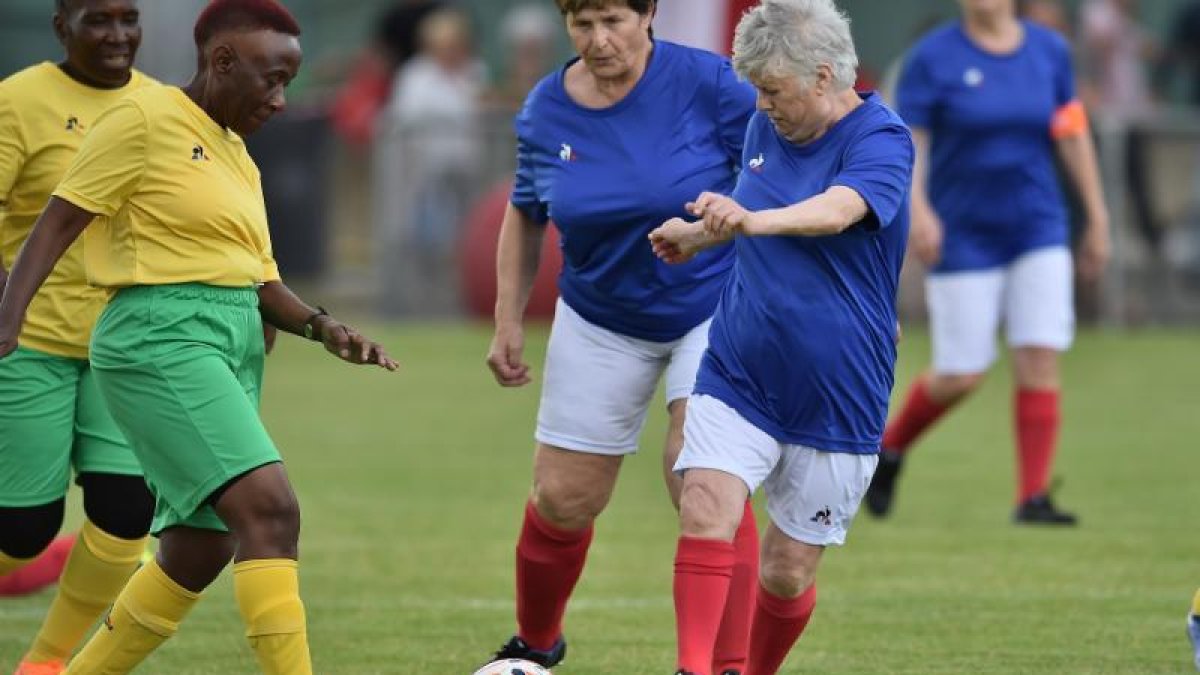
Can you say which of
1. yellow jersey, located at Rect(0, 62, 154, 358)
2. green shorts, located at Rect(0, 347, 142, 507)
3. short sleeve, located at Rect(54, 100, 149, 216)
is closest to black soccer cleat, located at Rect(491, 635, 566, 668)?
green shorts, located at Rect(0, 347, 142, 507)

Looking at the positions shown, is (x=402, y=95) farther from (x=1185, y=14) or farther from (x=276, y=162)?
(x=1185, y=14)

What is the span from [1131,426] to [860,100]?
910 centimetres

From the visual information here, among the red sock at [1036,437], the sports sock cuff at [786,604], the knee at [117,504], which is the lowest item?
the red sock at [1036,437]

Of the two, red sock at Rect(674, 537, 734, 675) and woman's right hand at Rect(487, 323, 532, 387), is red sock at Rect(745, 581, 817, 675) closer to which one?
red sock at Rect(674, 537, 734, 675)

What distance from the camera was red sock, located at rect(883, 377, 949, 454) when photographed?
11.6m

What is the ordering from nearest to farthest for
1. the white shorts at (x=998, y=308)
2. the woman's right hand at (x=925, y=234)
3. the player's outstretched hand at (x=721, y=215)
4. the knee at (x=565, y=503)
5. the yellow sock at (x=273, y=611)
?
the player's outstretched hand at (x=721, y=215)
the yellow sock at (x=273, y=611)
the knee at (x=565, y=503)
the woman's right hand at (x=925, y=234)
the white shorts at (x=998, y=308)

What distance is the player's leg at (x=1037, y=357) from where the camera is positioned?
1112cm

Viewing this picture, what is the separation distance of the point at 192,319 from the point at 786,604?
1846 millimetres

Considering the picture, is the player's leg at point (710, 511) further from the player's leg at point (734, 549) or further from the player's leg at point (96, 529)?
the player's leg at point (96, 529)

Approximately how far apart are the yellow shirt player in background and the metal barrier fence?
515 inches

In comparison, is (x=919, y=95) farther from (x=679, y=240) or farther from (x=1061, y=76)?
(x=679, y=240)

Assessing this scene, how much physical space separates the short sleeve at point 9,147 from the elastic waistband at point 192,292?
1077mm

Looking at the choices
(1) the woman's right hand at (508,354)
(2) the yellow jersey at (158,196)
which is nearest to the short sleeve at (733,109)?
(1) the woman's right hand at (508,354)

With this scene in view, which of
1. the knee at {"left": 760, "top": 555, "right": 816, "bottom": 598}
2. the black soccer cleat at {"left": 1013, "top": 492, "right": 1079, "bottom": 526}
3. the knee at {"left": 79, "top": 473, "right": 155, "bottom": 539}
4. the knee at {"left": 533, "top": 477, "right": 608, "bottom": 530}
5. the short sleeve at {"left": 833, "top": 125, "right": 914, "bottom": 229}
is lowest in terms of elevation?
the black soccer cleat at {"left": 1013, "top": 492, "right": 1079, "bottom": 526}
